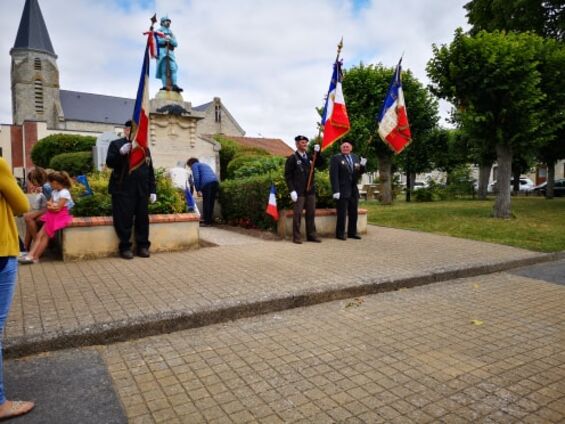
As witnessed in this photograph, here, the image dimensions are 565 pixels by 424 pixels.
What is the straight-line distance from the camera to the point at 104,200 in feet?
23.8

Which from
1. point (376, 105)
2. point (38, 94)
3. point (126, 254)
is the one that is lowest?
point (126, 254)

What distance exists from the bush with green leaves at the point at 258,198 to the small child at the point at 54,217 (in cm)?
413

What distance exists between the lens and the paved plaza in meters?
2.72

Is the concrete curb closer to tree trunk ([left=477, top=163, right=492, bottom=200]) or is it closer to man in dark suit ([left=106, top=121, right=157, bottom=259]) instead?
man in dark suit ([left=106, top=121, right=157, bottom=259])

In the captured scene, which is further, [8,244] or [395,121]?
[395,121]

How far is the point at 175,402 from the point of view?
2752 mm

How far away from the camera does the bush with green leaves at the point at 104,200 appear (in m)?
7.13

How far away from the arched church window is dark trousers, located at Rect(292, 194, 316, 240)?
75141 mm

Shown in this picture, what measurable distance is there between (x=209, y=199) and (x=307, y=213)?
367cm

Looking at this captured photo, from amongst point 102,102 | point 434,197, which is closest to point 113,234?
point 434,197

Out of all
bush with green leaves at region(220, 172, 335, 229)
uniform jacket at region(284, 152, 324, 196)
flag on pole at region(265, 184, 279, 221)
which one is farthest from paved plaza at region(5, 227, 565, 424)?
bush with green leaves at region(220, 172, 335, 229)

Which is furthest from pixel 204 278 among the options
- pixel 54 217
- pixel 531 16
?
pixel 531 16

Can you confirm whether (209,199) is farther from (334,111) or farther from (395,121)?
(395,121)

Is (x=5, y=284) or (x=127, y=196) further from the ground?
(x=127, y=196)
